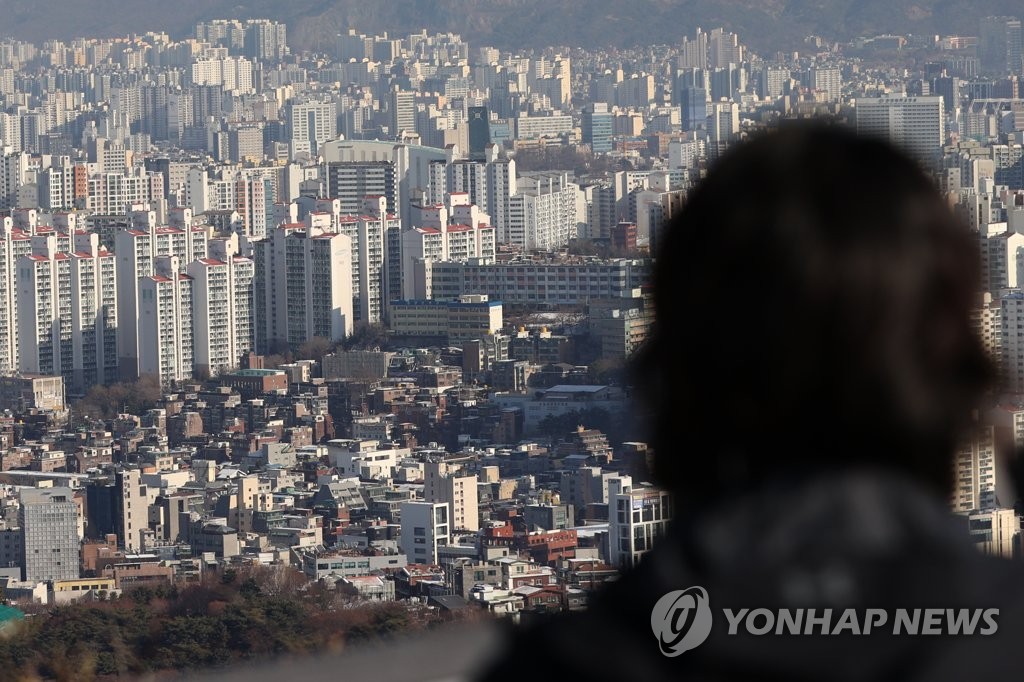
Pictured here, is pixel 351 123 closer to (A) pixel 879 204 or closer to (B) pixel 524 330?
(B) pixel 524 330

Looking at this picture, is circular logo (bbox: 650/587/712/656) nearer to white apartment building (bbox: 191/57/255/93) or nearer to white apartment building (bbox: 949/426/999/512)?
white apartment building (bbox: 949/426/999/512)

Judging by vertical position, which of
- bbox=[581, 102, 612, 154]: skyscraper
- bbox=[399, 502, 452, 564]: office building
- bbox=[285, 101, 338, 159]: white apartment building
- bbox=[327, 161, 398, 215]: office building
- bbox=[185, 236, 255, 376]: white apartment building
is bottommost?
bbox=[399, 502, 452, 564]: office building

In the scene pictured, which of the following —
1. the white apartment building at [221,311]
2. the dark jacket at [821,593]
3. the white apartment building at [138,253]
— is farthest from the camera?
the white apartment building at [138,253]

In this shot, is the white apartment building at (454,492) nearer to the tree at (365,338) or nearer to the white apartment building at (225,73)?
the tree at (365,338)

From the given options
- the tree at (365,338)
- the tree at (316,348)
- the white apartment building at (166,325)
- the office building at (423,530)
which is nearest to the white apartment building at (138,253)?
the white apartment building at (166,325)

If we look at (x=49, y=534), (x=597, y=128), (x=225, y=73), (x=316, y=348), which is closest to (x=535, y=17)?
(x=225, y=73)

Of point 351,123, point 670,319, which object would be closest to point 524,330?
point 670,319

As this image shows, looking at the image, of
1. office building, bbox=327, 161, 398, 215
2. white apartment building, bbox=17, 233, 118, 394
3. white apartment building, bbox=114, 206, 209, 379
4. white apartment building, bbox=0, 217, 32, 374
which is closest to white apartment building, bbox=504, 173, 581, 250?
office building, bbox=327, 161, 398, 215

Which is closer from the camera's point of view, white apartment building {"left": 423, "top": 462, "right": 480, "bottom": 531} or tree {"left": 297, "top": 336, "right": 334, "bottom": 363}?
white apartment building {"left": 423, "top": 462, "right": 480, "bottom": 531}

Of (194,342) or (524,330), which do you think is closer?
(524,330)
